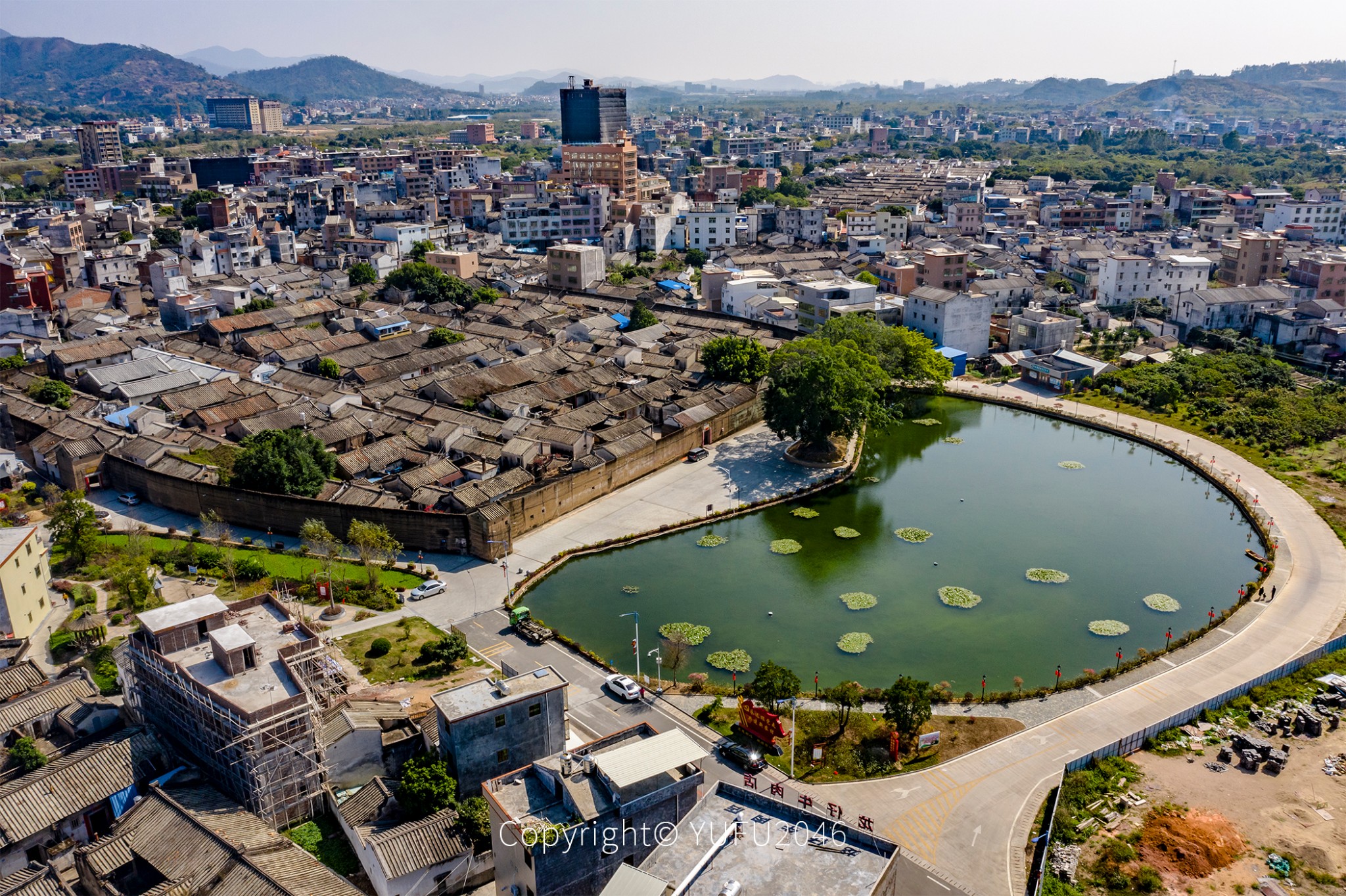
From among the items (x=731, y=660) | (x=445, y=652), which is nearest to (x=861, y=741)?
(x=731, y=660)

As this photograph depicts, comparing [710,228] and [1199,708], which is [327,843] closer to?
[1199,708]

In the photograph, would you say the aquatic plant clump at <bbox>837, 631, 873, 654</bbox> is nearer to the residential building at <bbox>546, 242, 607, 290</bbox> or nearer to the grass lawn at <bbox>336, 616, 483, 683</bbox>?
the grass lawn at <bbox>336, 616, 483, 683</bbox>

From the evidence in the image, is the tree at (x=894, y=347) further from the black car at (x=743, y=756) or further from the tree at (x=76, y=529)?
the tree at (x=76, y=529)

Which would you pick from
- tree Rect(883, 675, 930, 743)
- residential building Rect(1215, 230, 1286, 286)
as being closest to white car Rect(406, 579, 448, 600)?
tree Rect(883, 675, 930, 743)

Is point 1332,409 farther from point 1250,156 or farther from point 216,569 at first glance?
point 1250,156

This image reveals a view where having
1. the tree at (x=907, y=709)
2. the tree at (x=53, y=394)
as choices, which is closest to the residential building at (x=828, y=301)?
the tree at (x=907, y=709)
